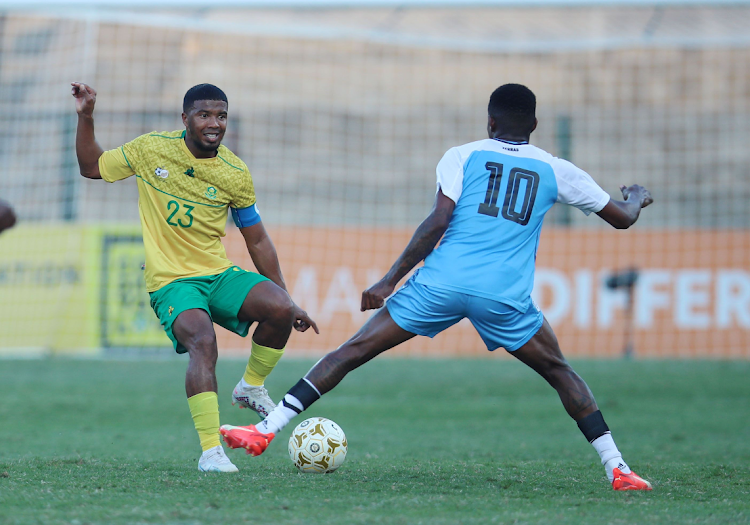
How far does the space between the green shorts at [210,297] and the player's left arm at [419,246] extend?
0.90 metres

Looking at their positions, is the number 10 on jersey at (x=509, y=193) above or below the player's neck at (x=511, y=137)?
below

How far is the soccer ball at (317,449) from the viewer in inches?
199

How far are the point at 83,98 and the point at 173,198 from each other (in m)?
0.73

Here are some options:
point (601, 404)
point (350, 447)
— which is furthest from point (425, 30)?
point (350, 447)

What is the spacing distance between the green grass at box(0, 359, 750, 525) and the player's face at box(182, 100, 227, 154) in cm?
183

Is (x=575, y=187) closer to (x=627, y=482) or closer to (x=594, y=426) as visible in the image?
(x=594, y=426)

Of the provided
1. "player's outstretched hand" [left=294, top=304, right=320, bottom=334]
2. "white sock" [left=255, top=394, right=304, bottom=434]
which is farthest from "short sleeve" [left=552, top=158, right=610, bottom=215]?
"white sock" [left=255, top=394, right=304, bottom=434]

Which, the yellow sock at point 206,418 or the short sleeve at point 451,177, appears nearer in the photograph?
the short sleeve at point 451,177

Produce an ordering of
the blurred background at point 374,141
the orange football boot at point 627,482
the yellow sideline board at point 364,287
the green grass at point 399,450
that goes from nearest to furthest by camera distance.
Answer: the green grass at point 399,450 < the orange football boot at point 627,482 < the yellow sideline board at point 364,287 < the blurred background at point 374,141

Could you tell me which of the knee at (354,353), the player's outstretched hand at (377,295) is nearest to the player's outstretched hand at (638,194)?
the player's outstretched hand at (377,295)

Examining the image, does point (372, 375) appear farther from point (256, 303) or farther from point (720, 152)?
point (720, 152)

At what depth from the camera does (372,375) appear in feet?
42.9

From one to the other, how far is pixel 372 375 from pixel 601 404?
3.90 meters

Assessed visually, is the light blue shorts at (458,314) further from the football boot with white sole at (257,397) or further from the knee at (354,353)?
the football boot with white sole at (257,397)
